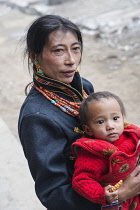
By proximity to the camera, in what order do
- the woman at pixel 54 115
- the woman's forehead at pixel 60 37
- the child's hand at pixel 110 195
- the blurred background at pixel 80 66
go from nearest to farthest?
the child's hand at pixel 110 195
the woman at pixel 54 115
the woman's forehead at pixel 60 37
the blurred background at pixel 80 66

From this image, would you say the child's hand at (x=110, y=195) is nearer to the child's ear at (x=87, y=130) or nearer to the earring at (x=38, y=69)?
the child's ear at (x=87, y=130)

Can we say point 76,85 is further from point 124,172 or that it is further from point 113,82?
point 113,82

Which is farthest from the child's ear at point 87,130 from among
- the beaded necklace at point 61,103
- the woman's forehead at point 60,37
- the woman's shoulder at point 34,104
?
the woman's forehead at point 60,37

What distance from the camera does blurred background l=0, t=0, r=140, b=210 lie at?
10.9 feet

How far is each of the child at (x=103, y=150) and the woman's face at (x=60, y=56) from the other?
0.59 ft

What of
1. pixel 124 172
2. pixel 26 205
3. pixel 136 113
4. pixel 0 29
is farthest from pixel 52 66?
pixel 0 29

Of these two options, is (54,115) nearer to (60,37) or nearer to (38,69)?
(38,69)

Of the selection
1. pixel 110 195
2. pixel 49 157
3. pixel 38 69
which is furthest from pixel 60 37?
pixel 110 195

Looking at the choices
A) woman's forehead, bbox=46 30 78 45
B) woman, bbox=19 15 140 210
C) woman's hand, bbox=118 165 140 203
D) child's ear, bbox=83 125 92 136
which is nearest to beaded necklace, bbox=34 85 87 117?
woman, bbox=19 15 140 210

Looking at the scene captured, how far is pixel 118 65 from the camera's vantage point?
624cm

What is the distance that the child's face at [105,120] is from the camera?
164 centimetres

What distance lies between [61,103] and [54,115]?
0.32ft

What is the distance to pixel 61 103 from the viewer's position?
1.76 m

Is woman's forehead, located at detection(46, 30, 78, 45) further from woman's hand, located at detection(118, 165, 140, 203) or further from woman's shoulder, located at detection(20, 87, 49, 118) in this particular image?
woman's hand, located at detection(118, 165, 140, 203)
